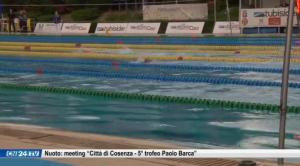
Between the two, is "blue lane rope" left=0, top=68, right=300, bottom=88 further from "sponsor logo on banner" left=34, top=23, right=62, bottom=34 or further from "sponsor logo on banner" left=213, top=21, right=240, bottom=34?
"sponsor logo on banner" left=34, top=23, right=62, bottom=34

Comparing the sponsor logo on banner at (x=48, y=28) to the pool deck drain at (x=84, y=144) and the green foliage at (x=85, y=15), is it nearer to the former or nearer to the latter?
the green foliage at (x=85, y=15)

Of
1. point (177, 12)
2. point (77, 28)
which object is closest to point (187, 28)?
point (177, 12)

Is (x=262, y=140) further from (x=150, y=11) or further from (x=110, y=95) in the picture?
(x=150, y=11)

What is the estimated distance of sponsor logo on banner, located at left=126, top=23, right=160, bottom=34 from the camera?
88.1 ft

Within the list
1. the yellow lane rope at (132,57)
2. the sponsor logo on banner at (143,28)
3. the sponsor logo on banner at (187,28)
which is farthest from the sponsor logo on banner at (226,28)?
the yellow lane rope at (132,57)

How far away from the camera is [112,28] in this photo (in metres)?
28.2

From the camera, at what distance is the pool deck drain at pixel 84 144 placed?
165 inches

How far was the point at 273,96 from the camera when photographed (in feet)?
28.0

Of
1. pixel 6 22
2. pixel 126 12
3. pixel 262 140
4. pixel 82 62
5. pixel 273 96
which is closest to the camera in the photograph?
pixel 262 140

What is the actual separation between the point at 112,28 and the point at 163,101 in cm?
2031

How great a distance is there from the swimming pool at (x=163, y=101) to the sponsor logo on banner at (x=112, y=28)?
1304 centimetres

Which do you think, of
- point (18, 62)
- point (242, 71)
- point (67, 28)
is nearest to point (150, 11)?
point (67, 28)

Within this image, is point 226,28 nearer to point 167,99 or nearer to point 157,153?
point 167,99

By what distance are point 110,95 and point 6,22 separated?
26467 millimetres
